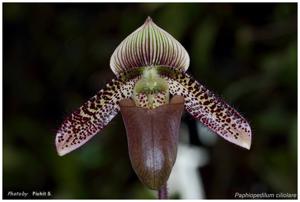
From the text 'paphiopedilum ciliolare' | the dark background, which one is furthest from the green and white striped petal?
the dark background

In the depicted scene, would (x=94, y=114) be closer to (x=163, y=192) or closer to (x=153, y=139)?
(x=153, y=139)

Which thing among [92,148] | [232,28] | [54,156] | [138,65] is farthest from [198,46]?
[138,65]

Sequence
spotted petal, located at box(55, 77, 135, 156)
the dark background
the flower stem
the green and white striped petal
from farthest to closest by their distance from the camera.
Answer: the dark background < spotted petal, located at box(55, 77, 135, 156) < the green and white striped petal < the flower stem

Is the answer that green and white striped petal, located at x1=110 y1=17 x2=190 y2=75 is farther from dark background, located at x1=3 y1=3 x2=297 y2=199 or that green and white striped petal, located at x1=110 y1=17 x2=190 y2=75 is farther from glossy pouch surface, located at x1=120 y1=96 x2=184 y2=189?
dark background, located at x1=3 y1=3 x2=297 y2=199

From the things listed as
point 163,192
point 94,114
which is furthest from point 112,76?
point 163,192

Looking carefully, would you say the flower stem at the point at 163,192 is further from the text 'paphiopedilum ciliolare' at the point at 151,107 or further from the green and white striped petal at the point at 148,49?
the green and white striped petal at the point at 148,49

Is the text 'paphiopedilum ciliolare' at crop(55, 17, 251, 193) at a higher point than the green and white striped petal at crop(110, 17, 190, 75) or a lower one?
lower

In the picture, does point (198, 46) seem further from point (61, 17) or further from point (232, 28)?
point (61, 17)
